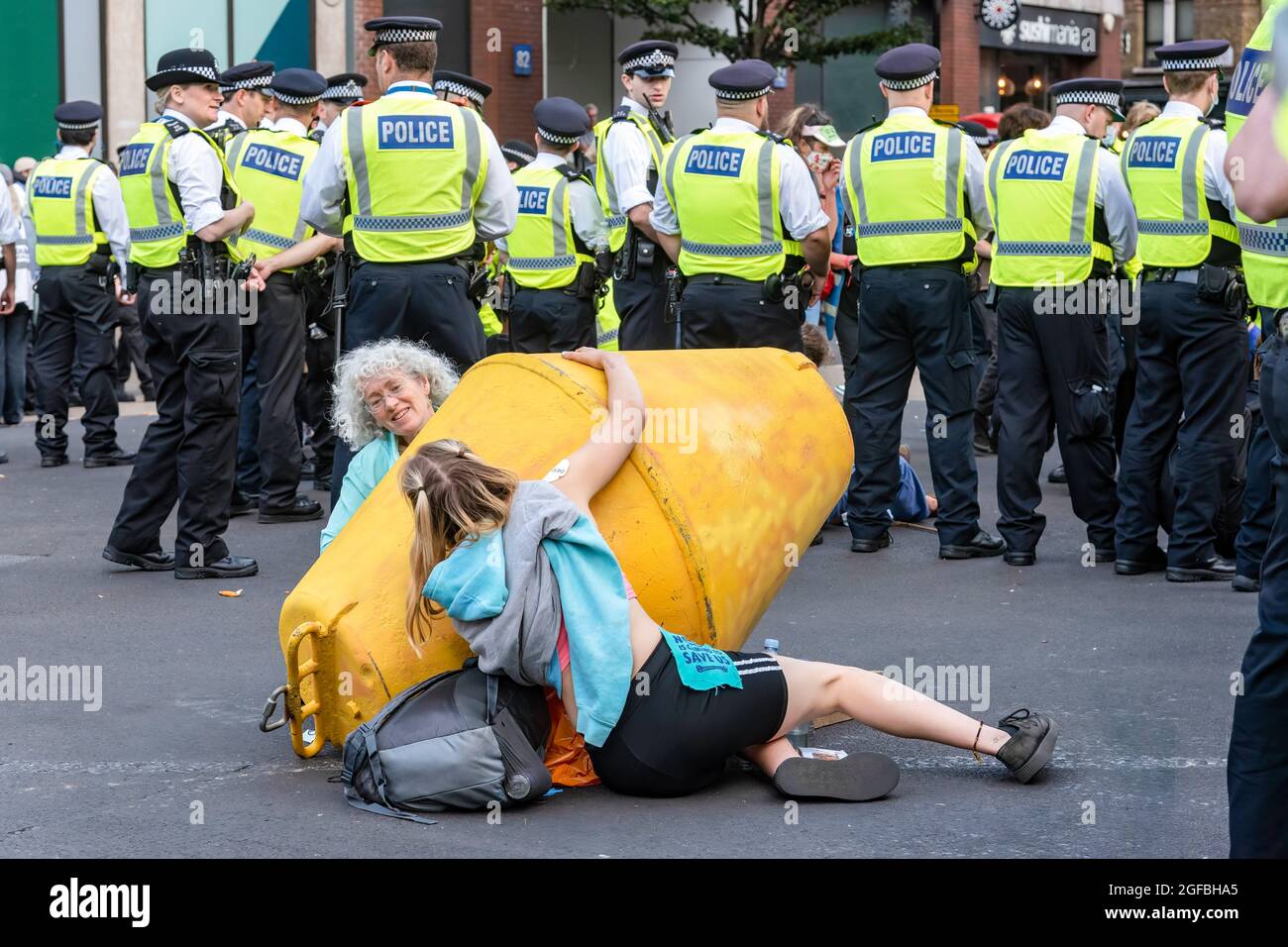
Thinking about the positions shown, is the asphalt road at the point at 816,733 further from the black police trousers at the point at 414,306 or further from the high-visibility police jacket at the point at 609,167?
the high-visibility police jacket at the point at 609,167

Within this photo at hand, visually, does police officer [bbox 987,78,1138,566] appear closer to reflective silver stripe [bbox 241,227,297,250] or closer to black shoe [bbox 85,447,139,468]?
reflective silver stripe [bbox 241,227,297,250]

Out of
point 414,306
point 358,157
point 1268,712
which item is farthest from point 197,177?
point 1268,712

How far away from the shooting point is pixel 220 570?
777cm

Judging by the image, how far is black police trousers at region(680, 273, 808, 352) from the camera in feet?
27.4

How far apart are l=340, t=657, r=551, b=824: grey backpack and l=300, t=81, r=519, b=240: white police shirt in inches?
138

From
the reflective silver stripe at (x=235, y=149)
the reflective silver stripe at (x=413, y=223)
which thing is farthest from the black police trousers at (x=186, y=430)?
the reflective silver stripe at (x=235, y=149)

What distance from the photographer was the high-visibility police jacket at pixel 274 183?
366 inches

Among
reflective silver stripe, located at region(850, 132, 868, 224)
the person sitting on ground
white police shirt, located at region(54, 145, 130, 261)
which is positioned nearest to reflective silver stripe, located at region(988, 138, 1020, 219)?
reflective silver stripe, located at region(850, 132, 868, 224)

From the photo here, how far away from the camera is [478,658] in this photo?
4523mm

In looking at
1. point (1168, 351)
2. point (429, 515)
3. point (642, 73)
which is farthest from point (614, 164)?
point (429, 515)

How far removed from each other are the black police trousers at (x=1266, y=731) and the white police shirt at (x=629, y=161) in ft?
19.5

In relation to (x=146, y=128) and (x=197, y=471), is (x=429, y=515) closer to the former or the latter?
(x=197, y=471)

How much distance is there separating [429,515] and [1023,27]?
29.8 m

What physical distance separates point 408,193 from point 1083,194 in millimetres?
2892
